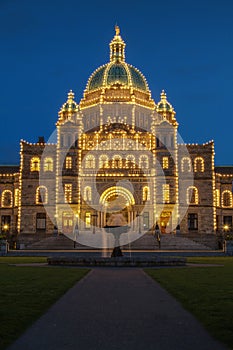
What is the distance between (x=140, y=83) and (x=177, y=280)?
228ft

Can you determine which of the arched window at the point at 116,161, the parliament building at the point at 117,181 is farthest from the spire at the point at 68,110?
the arched window at the point at 116,161

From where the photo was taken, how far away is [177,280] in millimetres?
21109

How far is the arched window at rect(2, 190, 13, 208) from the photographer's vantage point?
265ft

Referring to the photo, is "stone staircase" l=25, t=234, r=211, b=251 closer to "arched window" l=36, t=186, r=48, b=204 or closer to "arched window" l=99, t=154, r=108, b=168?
"arched window" l=36, t=186, r=48, b=204

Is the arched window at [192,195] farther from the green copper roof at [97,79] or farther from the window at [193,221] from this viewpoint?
the green copper roof at [97,79]

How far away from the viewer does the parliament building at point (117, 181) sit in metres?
72.6

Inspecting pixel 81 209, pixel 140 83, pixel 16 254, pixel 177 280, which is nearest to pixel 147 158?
pixel 81 209

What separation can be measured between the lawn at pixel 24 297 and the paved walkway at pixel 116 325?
0.28 meters

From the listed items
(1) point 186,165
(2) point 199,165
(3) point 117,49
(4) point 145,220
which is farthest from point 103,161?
(3) point 117,49

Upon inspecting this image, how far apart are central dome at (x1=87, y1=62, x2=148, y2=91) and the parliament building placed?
9.82m

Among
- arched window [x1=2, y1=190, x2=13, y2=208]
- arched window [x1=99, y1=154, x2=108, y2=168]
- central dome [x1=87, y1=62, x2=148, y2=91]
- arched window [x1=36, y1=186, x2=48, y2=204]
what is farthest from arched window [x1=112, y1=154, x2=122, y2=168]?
arched window [x1=2, y1=190, x2=13, y2=208]

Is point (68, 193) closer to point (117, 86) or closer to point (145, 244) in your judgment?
point (145, 244)

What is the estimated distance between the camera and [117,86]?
83812 mm

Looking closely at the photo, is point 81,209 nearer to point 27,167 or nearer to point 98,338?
point 27,167
